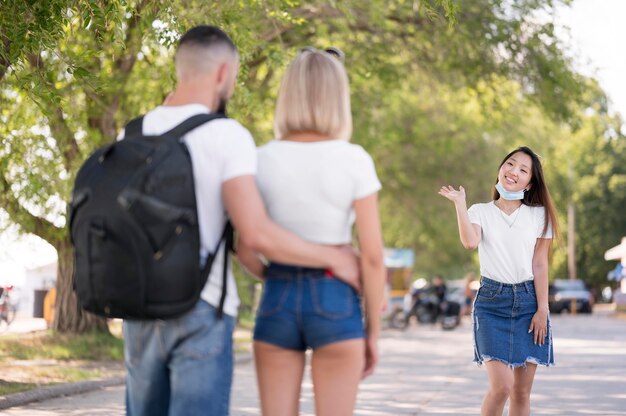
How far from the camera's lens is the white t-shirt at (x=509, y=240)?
23.3 ft

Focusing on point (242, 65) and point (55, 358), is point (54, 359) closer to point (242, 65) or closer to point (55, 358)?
point (55, 358)

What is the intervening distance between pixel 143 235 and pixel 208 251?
0.26m

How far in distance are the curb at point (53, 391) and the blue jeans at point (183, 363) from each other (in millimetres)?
7667

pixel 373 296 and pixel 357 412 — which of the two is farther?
pixel 357 412

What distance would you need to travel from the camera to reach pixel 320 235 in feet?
13.5

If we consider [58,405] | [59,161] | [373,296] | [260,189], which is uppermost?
[59,161]

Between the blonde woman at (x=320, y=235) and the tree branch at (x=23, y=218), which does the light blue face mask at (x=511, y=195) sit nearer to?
the blonde woman at (x=320, y=235)

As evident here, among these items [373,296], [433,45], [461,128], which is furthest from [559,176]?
[373,296]

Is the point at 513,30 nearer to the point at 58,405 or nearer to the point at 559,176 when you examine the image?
the point at 58,405

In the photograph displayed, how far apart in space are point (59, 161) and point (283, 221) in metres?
14.0

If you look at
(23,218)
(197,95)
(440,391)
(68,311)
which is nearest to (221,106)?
(197,95)

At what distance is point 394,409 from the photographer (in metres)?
11.1

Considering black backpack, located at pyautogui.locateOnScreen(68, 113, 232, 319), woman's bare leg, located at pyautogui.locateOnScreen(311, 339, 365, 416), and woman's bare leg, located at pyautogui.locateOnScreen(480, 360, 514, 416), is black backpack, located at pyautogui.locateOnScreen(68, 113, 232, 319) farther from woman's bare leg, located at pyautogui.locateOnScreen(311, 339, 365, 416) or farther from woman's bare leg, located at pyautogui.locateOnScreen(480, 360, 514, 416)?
woman's bare leg, located at pyautogui.locateOnScreen(480, 360, 514, 416)

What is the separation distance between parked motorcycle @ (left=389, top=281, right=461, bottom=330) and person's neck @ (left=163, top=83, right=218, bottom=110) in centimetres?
3312
